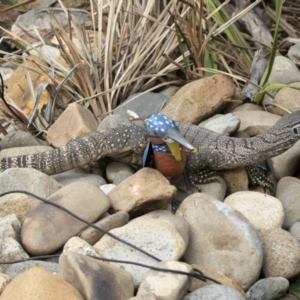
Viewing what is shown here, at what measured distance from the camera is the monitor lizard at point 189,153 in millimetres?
4043

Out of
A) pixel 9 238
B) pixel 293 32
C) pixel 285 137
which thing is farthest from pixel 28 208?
pixel 293 32

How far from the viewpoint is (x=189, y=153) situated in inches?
162

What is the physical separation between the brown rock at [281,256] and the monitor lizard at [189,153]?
0.78 meters

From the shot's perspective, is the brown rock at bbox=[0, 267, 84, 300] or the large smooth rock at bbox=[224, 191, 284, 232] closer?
the brown rock at bbox=[0, 267, 84, 300]

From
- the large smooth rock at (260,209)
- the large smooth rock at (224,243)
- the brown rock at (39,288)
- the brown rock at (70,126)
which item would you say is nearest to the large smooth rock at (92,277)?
the brown rock at (39,288)

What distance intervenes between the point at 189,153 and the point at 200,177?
174 mm

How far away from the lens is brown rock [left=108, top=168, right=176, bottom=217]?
338cm

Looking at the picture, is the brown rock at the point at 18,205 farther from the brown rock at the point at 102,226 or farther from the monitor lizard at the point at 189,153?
the monitor lizard at the point at 189,153

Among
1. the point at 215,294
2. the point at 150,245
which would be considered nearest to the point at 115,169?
the point at 150,245

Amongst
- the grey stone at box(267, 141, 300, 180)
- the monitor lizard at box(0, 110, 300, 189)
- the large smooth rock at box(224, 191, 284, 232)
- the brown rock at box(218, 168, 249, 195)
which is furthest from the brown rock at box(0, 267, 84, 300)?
the grey stone at box(267, 141, 300, 180)

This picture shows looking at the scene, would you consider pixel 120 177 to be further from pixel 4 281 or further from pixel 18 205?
pixel 4 281

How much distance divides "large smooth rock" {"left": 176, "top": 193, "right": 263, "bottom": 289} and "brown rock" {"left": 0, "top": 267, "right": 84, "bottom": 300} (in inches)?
29.7

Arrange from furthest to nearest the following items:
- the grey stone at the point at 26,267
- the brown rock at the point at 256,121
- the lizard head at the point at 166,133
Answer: the brown rock at the point at 256,121 < the lizard head at the point at 166,133 < the grey stone at the point at 26,267

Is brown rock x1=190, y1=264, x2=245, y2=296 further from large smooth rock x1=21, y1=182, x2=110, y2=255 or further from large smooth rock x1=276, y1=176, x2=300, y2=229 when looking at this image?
large smooth rock x1=276, y1=176, x2=300, y2=229
